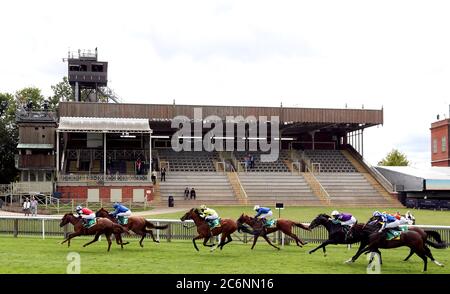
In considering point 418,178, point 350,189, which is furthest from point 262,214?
point 418,178

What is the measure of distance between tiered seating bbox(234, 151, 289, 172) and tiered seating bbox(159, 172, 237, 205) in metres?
3.66

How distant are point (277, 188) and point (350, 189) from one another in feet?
19.6

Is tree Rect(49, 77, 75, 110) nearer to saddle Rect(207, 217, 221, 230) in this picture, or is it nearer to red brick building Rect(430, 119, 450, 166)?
red brick building Rect(430, 119, 450, 166)

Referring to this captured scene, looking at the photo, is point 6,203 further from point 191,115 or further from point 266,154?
point 266,154

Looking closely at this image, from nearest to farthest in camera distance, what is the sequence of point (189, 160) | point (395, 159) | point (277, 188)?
point (277, 188) → point (189, 160) → point (395, 159)

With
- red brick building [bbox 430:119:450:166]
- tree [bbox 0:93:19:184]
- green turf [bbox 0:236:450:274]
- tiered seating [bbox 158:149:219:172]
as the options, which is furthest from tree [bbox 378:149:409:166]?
green turf [bbox 0:236:450:274]

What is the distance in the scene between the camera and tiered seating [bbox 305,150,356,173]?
55250mm

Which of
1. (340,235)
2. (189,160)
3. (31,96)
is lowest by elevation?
(340,235)

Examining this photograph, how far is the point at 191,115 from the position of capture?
53.6 metres

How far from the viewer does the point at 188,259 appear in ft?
54.6

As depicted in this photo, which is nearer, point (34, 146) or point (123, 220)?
point (123, 220)

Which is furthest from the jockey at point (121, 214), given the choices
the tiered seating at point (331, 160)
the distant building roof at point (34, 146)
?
the tiered seating at point (331, 160)

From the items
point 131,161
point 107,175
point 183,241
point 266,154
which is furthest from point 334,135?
point 183,241

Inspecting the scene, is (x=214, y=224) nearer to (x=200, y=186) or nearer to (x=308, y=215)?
(x=308, y=215)
